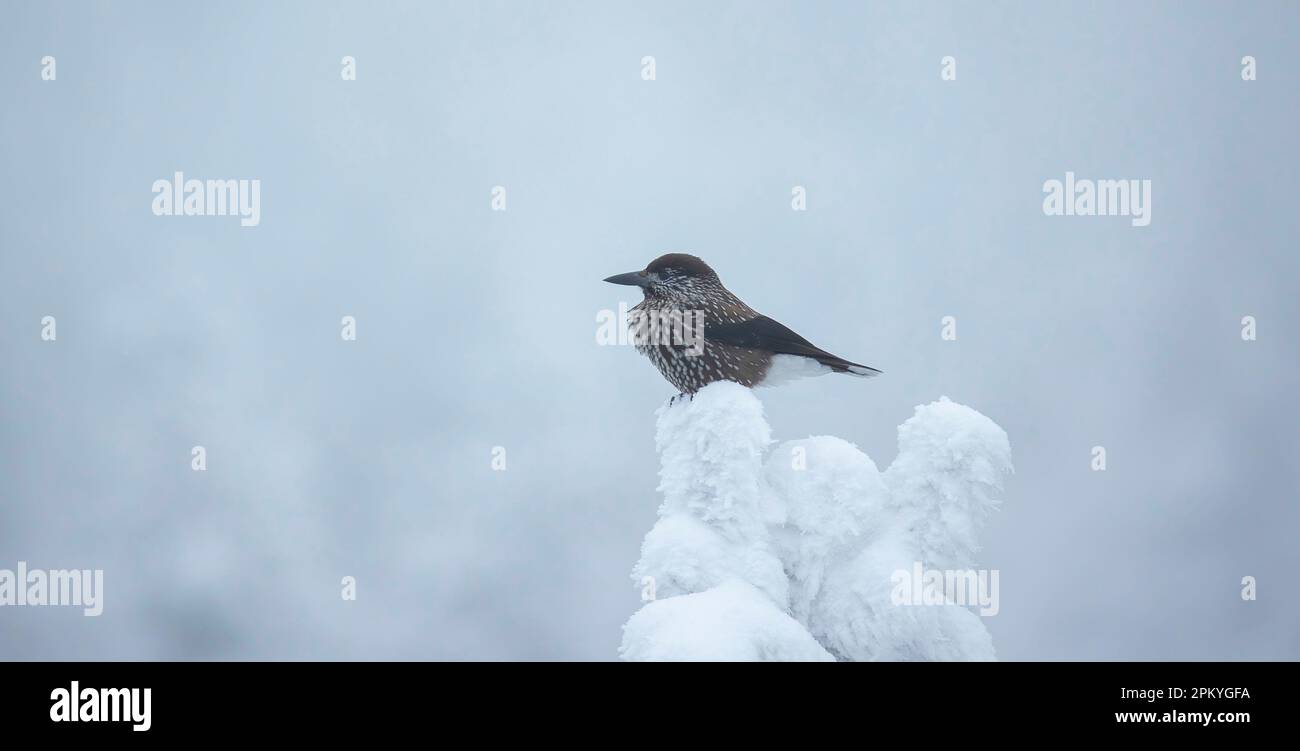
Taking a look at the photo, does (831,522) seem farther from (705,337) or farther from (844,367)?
(844,367)

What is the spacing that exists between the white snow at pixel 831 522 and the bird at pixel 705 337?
5.25 ft

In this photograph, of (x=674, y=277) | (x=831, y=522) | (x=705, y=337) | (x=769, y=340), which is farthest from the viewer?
(x=674, y=277)

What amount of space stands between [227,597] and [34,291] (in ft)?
319

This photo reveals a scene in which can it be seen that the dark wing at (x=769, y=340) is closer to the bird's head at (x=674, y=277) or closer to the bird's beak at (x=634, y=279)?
the bird's head at (x=674, y=277)

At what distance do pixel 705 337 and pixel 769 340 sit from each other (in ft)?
2.07

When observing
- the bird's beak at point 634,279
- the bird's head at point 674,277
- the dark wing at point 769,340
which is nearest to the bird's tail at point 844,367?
the dark wing at point 769,340

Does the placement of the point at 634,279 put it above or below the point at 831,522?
above

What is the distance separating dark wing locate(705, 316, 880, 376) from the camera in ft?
25.0

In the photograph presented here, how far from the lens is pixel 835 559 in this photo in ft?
18.3

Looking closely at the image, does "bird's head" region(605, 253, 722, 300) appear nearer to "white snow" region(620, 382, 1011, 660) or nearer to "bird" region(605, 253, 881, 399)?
"bird" region(605, 253, 881, 399)

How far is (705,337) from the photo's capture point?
24.7ft

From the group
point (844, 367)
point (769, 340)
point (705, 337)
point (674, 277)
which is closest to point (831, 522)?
point (705, 337)
